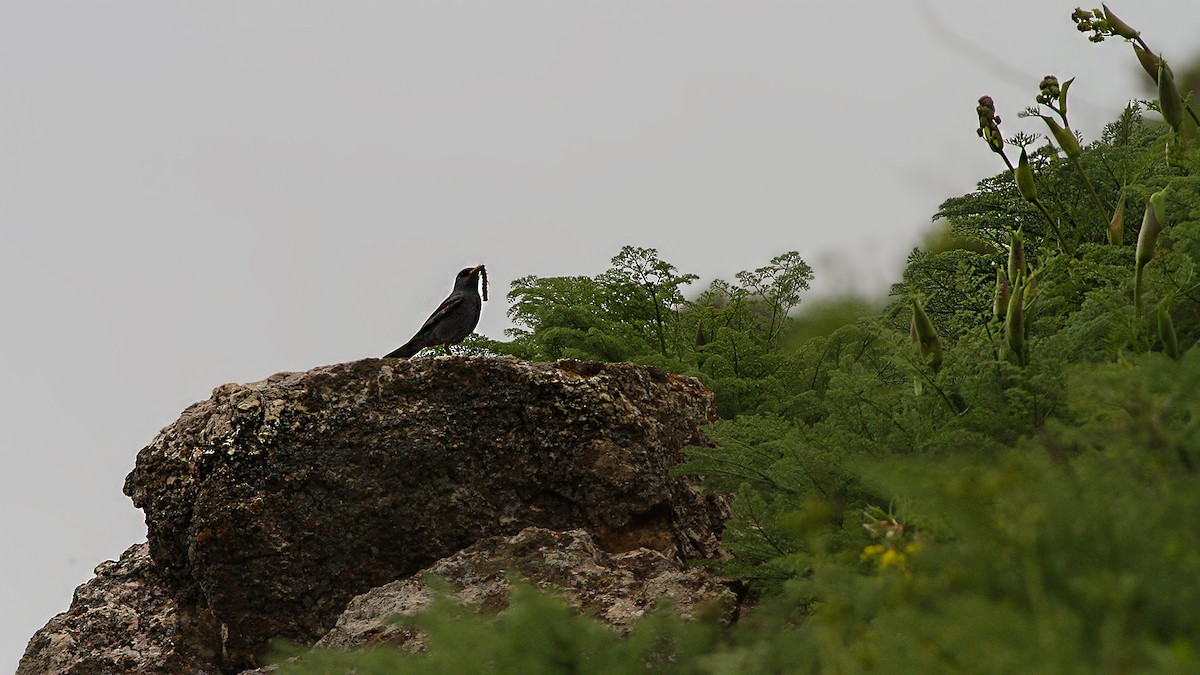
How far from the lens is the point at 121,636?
6.20 meters

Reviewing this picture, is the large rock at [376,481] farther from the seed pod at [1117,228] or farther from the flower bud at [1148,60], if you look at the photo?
the flower bud at [1148,60]

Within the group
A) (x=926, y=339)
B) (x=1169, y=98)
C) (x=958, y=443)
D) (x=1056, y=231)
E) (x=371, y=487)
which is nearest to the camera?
(x=958, y=443)

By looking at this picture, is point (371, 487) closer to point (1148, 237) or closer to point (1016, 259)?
point (1016, 259)

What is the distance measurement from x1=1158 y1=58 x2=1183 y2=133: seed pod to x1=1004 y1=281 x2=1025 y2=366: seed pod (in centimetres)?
174

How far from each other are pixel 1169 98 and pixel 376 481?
14.0 feet

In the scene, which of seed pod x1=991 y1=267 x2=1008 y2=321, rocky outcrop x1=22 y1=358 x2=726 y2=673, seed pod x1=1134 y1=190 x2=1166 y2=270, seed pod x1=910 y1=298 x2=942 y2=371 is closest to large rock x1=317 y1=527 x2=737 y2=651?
rocky outcrop x1=22 y1=358 x2=726 y2=673

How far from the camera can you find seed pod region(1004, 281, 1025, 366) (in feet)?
16.4

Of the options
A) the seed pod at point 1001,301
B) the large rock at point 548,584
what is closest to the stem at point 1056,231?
the seed pod at point 1001,301

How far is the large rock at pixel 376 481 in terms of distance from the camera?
231 inches

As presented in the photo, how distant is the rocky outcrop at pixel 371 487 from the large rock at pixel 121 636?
0.7 inches

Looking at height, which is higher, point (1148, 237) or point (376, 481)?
point (376, 481)

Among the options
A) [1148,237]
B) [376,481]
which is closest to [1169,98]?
[1148,237]

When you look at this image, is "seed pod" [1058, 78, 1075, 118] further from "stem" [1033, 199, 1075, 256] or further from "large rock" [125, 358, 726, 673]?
"large rock" [125, 358, 726, 673]

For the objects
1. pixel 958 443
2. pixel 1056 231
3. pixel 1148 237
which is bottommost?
pixel 958 443
